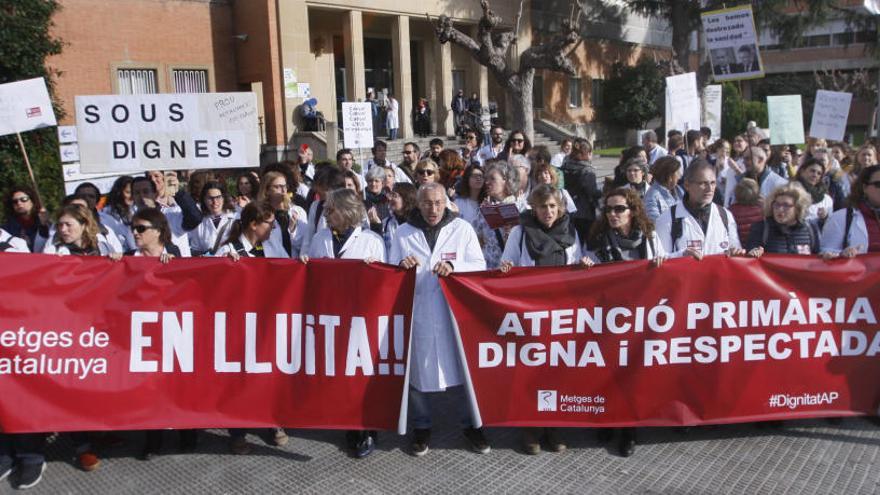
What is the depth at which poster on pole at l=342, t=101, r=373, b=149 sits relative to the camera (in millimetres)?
11969

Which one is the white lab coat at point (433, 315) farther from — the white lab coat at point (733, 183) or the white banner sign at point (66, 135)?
the white banner sign at point (66, 135)

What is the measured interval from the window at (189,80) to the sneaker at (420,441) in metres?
21.0

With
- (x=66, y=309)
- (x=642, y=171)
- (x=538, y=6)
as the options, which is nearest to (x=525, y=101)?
(x=538, y=6)

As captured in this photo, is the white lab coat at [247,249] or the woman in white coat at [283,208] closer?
the white lab coat at [247,249]

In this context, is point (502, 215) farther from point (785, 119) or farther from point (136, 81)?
point (136, 81)

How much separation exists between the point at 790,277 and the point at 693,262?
641 mm

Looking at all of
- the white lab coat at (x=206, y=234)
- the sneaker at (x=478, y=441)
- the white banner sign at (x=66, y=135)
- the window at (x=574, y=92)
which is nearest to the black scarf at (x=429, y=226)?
the sneaker at (x=478, y=441)

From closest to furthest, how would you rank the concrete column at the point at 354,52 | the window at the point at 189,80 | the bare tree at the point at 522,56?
the bare tree at the point at 522,56, the window at the point at 189,80, the concrete column at the point at 354,52

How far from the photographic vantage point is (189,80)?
2362cm

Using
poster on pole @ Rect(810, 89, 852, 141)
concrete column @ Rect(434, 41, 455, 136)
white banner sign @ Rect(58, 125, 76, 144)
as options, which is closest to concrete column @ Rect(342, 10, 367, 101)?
concrete column @ Rect(434, 41, 455, 136)

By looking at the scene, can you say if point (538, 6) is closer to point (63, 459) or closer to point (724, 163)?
point (724, 163)

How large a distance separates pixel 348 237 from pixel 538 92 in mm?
31985

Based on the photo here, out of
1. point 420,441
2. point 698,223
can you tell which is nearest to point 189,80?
point 420,441

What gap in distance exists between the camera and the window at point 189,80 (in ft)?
76.0
